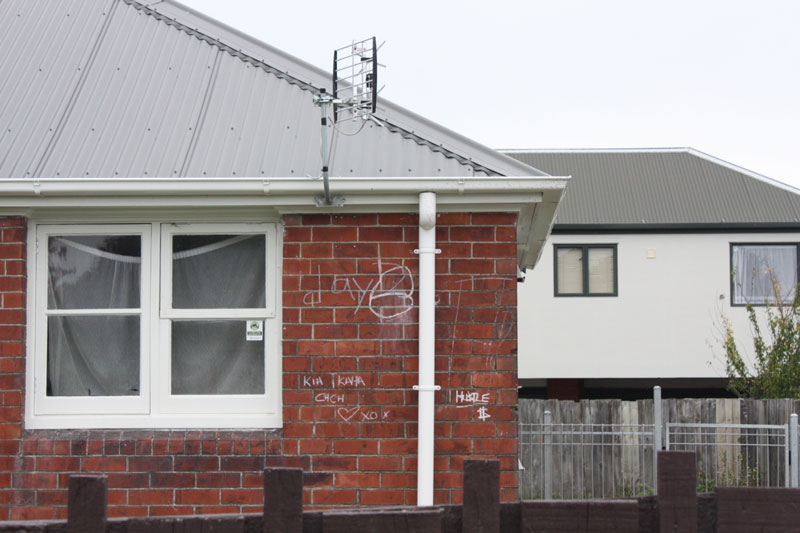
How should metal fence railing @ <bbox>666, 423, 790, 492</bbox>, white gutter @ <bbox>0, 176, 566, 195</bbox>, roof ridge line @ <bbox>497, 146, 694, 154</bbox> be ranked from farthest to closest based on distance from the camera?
roof ridge line @ <bbox>497, 146, 694, 154</bbox> < metal fence railing @ <bbox>666, 423, 790, 492</bbox> < white gutter @ <bbox>0, 176, 566, 195</bbox>

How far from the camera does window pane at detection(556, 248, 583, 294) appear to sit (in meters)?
20.6

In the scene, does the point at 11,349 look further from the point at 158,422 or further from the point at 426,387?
the point at 426,387

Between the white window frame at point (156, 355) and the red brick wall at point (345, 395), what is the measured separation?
97mm

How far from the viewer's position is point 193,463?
5.87 m

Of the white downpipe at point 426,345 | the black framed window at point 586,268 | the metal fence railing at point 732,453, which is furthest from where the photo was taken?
the black framed window at point 586,268

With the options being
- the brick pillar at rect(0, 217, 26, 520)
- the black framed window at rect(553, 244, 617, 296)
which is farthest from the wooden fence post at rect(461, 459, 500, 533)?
the black framed window at rect(553, 244, 617, 296)

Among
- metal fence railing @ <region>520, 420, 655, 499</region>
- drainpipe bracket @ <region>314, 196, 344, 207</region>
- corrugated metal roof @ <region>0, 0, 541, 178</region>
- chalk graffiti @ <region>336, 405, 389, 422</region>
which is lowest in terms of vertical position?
metal fence railing @ <region>520, 420, 655, 499</region>

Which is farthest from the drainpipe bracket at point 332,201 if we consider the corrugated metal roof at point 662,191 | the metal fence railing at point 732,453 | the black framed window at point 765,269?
the black framed window at point 765,269

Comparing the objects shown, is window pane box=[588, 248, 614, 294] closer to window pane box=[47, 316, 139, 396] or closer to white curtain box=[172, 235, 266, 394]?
white curtain box=[172, 235, 266, 394]

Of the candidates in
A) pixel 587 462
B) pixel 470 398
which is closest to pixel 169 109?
pixel 470 398

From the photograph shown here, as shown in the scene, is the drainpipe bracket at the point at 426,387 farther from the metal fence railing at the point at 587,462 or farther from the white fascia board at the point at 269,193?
the metal fence railing at the point at 587,462

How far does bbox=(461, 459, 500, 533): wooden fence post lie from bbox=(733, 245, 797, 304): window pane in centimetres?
1870

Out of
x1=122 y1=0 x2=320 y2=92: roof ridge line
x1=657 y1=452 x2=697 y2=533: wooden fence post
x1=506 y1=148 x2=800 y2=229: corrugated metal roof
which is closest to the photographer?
x1=657 y1=452 x2=697 y2=533: wooden fence post

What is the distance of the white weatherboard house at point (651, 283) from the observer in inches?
802
